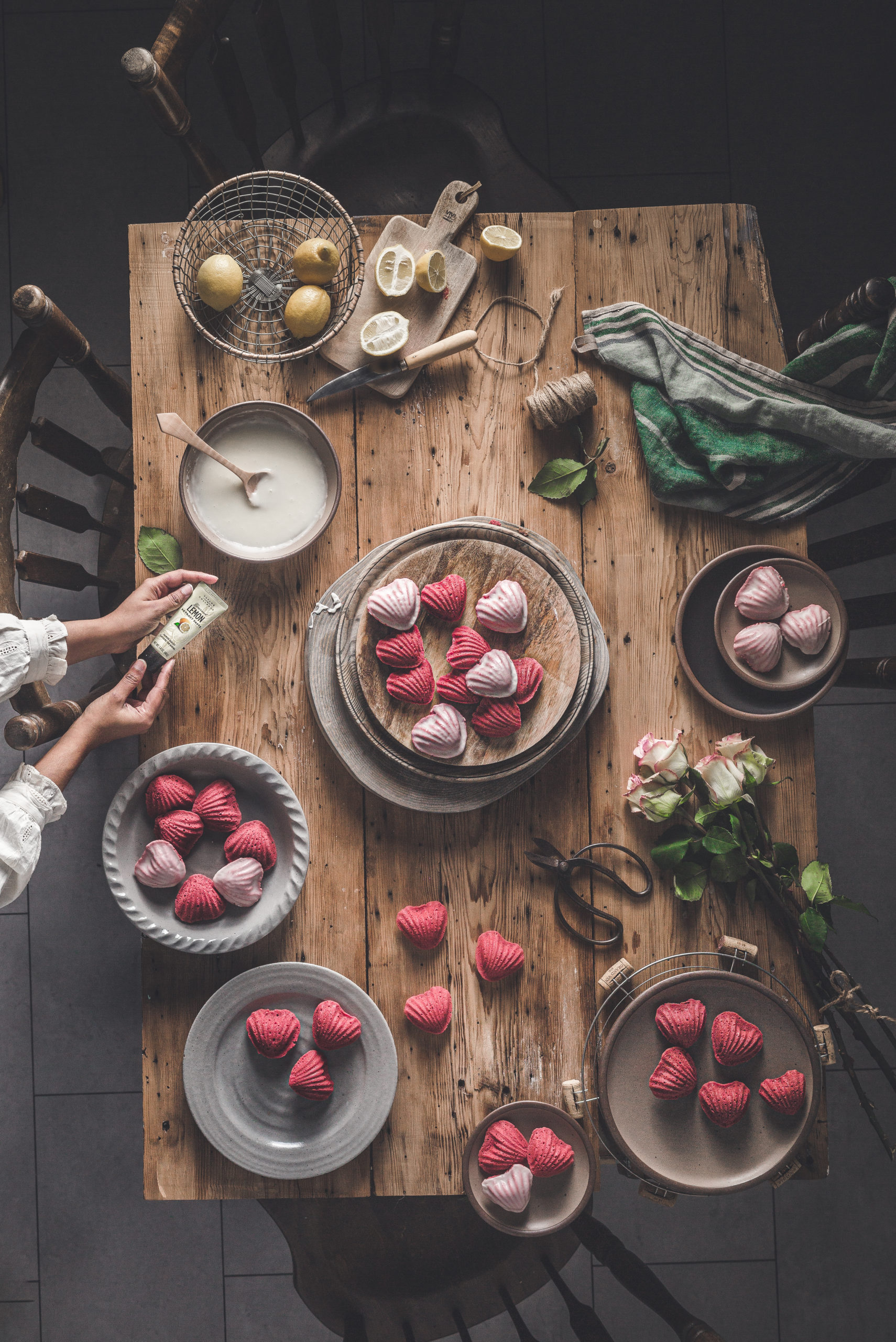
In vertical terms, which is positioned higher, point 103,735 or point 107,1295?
point 103,735

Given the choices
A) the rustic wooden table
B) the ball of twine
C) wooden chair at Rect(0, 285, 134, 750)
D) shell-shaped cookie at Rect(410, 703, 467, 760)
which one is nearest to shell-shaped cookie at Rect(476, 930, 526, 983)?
the rustic wooden table

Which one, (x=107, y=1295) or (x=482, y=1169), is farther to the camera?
(x=107, y=1295)

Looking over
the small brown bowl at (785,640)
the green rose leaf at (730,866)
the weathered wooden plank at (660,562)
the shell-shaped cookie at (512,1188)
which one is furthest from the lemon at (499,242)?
the shell-shaped cookie at (512,1188)

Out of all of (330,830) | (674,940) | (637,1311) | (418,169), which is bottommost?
(637,1311)

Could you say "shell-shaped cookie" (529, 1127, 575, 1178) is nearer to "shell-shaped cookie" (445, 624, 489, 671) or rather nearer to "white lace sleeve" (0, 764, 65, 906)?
"shell-shaped cookie" (445, 624, 489, 671)

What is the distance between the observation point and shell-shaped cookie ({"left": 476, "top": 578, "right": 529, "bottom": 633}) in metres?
A: 1.67

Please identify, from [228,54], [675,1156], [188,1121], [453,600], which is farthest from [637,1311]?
[228,54]

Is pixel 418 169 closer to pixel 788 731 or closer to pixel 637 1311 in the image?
pixel 788 731

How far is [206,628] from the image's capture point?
70.1 inches

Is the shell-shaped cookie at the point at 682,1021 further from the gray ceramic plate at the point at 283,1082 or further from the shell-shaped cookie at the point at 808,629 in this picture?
the shell-shaped cookie at the point at 808,629

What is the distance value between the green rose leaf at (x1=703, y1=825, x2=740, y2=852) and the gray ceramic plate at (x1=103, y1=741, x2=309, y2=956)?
832 mm

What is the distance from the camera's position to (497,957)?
1722 mm

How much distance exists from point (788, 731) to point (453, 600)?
2.65 ft

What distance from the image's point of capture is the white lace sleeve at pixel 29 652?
1.48 meters
